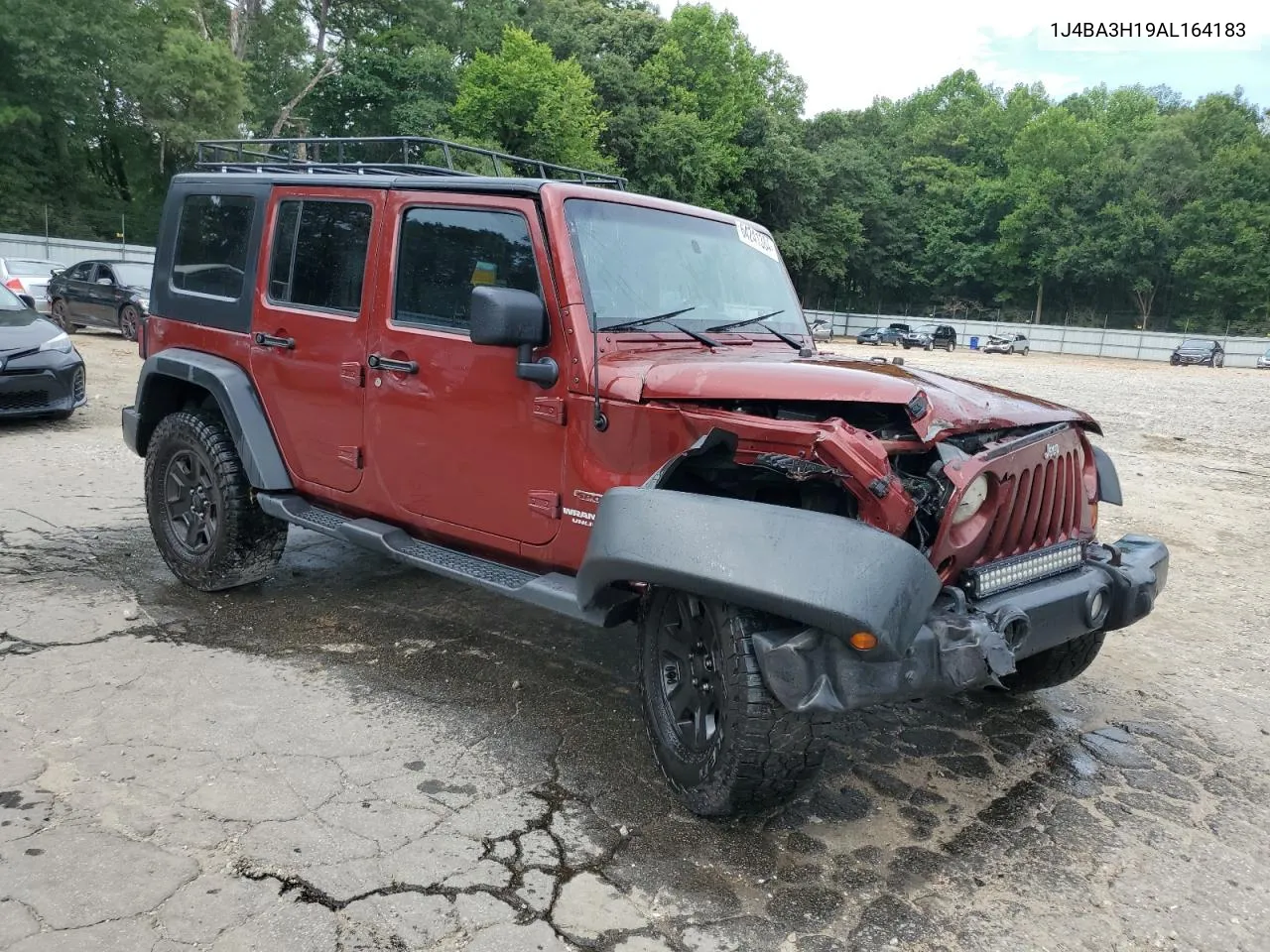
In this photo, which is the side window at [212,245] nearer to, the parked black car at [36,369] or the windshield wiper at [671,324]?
the windshield wiper at [671,324]

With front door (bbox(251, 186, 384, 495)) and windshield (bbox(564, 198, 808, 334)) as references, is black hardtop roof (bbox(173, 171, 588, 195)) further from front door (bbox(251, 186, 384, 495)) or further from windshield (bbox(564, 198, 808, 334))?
windshield (bbox(564, 198, 808, 334))

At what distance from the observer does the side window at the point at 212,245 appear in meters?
4.84

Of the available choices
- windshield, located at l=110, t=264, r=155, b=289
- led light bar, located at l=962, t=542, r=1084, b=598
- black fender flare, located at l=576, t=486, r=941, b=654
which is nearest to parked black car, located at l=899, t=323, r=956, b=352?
windshield, located at l=110, t=264, r=155, b=289

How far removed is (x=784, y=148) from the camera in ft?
159

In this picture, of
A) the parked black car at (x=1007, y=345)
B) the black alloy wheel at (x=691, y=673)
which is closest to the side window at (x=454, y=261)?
the black alloy wheel at (x=691, y=673)

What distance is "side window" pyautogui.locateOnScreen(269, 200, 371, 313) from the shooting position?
4.29 meters

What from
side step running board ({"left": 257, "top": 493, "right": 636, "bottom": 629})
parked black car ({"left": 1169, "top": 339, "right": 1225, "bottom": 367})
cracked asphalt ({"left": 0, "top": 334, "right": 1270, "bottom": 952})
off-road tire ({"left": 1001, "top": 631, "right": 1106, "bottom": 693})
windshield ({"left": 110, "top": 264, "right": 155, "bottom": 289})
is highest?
parked black car ({"left": 1169, "top": 339, "right": 1225, "bottom": 367})

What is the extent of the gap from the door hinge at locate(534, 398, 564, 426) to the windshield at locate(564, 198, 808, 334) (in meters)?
0.33

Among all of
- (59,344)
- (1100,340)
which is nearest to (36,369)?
(59,344)

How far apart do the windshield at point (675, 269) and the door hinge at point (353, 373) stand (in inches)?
47.6

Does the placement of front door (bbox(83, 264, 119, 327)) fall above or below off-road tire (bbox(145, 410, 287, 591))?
above

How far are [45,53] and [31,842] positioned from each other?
129ft

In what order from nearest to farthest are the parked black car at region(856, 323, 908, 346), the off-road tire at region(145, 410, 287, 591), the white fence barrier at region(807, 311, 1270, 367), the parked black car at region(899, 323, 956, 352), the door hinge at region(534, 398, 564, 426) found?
the door hinge at region(534, 398, 564, 426), the off-road tire at region(145, 410, 287, 591), the white fence barrier at region(807, 311, 1270, 367), the parked black car at region(899, 323, 956, 352), the parked black car at region(856, 323, 908, 346)

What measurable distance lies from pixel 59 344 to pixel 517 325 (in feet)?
25.6
